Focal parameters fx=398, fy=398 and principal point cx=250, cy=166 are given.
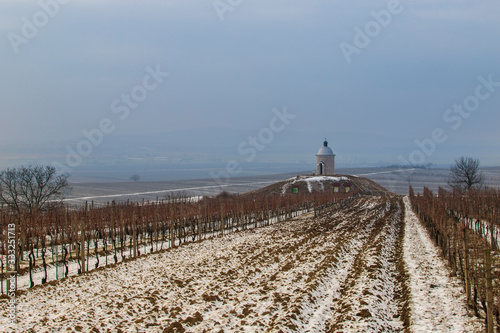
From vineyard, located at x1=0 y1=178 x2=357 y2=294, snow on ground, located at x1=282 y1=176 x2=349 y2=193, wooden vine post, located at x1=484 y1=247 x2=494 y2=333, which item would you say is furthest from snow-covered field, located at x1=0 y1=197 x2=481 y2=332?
snow on ground, located at x1=282 y1=176 x2=349 y2=193

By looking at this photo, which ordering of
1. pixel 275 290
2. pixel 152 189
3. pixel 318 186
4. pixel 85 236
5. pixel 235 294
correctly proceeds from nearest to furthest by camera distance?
pixel 235 294
pixel 275 290
pixel 85 236
pixel 318 186
pixel 152 189

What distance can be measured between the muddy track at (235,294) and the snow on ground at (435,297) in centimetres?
55

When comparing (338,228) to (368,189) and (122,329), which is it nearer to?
(122,329)

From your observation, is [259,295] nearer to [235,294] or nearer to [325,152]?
[235,294]

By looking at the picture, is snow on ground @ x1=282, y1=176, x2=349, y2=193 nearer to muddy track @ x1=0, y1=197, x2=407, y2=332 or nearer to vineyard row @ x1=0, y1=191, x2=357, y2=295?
vineyard row @ x1=0, y1=191, x2=357, y2=295

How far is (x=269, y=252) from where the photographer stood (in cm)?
2270

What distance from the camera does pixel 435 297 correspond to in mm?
13750

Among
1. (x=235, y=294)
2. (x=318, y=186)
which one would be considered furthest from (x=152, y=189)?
(x=235, y=294)

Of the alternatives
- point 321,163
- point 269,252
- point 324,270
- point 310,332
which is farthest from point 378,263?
point 321,163

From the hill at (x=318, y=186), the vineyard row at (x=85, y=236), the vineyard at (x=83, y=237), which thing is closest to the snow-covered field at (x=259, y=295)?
the vineyard at (x=83, y=237)

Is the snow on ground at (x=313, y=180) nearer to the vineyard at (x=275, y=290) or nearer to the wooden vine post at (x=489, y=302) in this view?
the vineyard at (x=275, y=290)

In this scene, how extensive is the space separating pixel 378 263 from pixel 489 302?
30.2 feet

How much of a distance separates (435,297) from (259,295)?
20.0ft

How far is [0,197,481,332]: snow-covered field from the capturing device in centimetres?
1166
